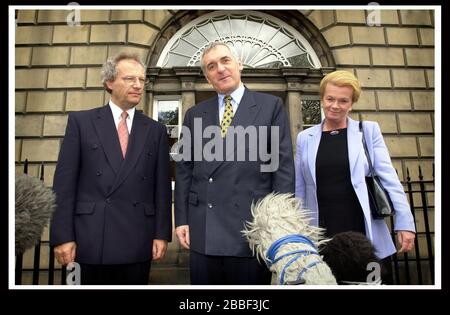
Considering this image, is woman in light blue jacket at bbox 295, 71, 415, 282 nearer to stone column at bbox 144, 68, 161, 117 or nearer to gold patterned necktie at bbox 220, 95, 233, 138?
gold patterned necktie at bbox 220, 95, 233, 138

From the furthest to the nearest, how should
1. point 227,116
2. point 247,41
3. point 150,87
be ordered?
point 247,41 → point 150,87 → point 227,116

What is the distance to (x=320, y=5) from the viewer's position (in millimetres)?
2975

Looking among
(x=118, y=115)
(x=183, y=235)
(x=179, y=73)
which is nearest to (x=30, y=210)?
(x=183, y=235)

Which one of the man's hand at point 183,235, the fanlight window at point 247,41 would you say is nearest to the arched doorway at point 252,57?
the fanlight window at point 247,41

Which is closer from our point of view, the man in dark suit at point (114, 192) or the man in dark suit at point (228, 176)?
the man in dark suit at point (228, 176)

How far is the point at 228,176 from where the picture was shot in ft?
7.64

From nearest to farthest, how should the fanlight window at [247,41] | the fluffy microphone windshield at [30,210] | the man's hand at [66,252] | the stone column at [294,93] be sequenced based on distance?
the fluffy microphone windshield at [30,210], the man's hand at [66,252], the stone column at [294,93], the fanlight window at [247,41]

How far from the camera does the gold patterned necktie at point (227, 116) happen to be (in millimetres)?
2432

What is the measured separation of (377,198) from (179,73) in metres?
3.98

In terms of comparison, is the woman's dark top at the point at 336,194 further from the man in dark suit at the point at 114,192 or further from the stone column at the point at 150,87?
the stone column at the point at 150,87

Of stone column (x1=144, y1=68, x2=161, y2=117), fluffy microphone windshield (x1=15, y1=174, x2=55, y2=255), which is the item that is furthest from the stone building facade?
fluffy microphone windshield (x1=15, y1=174, x2=55, y2=255)

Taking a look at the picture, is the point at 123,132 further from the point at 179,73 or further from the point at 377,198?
the point at 179,73

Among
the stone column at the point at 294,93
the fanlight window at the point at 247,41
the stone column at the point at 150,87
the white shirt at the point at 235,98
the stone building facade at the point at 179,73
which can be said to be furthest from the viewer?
the fanlight window at the point at 247,41

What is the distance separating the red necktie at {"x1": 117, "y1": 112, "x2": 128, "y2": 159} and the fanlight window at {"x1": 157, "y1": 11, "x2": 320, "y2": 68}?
335 centimetres
